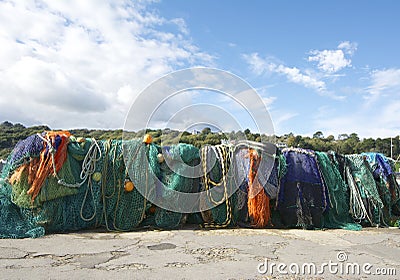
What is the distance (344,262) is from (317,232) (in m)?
1.83

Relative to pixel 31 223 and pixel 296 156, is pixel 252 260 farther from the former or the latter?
pixel 31 223

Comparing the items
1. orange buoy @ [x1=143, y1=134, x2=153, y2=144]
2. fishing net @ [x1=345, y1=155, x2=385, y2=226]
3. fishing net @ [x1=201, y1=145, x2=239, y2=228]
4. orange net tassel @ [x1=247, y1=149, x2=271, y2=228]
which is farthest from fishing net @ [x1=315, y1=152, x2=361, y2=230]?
orange buoy @ [x1=143, y1=134, x2=153, y2=144]

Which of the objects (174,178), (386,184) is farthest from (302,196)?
(174,178)

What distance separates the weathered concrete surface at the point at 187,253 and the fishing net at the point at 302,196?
0.35 metres

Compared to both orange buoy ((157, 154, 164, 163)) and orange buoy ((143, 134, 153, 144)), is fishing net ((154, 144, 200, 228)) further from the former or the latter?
orange buoy ((143, 134, 153, 144))

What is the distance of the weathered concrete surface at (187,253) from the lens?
329 centimetres

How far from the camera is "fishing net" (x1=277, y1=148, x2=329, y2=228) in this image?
5.88 metres

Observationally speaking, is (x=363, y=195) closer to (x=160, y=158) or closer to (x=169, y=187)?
(x=169, y=187)

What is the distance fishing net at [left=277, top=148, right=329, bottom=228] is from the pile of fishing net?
2cm

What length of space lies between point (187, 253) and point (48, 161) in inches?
107

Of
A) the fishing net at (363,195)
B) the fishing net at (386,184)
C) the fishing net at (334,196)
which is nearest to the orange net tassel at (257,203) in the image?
the fishing net at (334,196)

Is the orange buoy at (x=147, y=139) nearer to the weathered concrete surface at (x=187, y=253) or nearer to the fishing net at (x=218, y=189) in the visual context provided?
the fishing net at (x=218, y=189)

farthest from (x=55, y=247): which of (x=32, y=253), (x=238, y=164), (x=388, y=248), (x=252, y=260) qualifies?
(x=388, y=248)

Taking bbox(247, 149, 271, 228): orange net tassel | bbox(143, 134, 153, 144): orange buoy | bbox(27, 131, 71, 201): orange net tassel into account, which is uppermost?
bbox(143, 134, 153, 144): orange buoy
